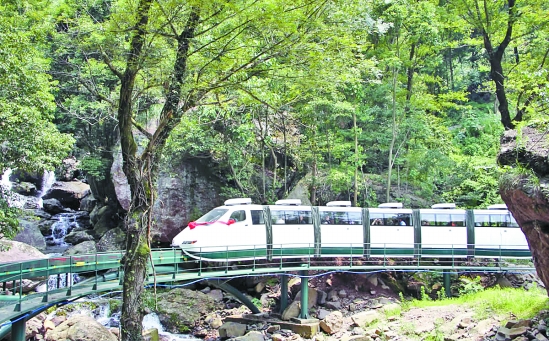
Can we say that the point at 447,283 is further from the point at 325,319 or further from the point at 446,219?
the point at 325,319

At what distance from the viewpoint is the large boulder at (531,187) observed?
8883mm

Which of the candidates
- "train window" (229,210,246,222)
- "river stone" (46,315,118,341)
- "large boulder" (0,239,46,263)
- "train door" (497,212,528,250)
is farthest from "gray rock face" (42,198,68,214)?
"train door" (497,212,528,250)

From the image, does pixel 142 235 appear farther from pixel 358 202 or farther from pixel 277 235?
pixel 358 202

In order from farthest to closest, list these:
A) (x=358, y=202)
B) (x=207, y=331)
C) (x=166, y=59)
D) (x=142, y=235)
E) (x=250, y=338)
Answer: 1. (x=358, y=202)
2. (x=207, y=331)
3. (x=250, y=338)
4. (x=166, y=59)
5. (x=142, y=235)

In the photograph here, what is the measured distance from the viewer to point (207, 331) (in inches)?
690

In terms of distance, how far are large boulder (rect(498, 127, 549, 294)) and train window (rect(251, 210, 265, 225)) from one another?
955 centimetres

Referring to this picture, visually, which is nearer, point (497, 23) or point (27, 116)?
point (27, 116)

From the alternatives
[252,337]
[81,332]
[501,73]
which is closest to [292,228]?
[252,337]

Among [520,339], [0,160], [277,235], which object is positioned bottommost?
[520,339]

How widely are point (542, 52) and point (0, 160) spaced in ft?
57.2

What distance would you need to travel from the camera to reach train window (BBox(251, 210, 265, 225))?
17.6 meters

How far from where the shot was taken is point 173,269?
14617 mm

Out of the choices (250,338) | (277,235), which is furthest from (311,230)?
(250,338)

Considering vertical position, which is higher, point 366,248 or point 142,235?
point 142,235
